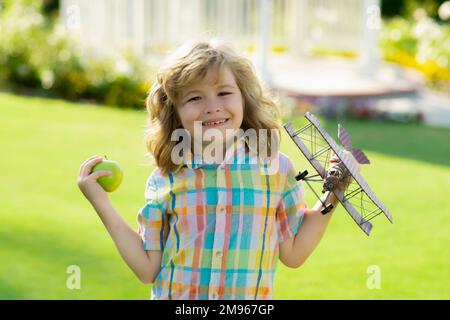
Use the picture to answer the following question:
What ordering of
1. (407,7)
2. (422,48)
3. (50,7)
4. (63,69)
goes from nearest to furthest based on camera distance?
1. (63,69)
2. (422,48)
3. (407,7)
4. (50,7)

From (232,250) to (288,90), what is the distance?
822 centimetres

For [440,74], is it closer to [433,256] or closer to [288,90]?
[288,90]

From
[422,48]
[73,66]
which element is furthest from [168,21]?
[422,48]

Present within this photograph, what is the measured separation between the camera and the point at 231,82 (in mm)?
2693

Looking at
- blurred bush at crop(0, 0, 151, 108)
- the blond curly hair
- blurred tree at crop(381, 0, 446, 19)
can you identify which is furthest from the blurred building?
the blond curly hair

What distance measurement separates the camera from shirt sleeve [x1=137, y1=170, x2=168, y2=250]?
2691 millimetres

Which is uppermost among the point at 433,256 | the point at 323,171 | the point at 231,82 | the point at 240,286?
the point at 231,82

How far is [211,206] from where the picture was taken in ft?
8.74

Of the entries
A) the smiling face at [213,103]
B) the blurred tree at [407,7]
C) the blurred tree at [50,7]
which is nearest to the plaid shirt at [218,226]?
the smiling face at [213,103]

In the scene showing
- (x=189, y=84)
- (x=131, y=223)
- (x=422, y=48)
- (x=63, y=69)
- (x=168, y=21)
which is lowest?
(x=131, y=223)

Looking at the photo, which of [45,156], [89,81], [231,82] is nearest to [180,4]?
[89,81]

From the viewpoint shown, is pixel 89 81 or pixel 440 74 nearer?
pixel 89 81

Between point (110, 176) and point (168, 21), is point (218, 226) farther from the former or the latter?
point (168, 21)

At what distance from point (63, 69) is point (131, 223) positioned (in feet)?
19.1
